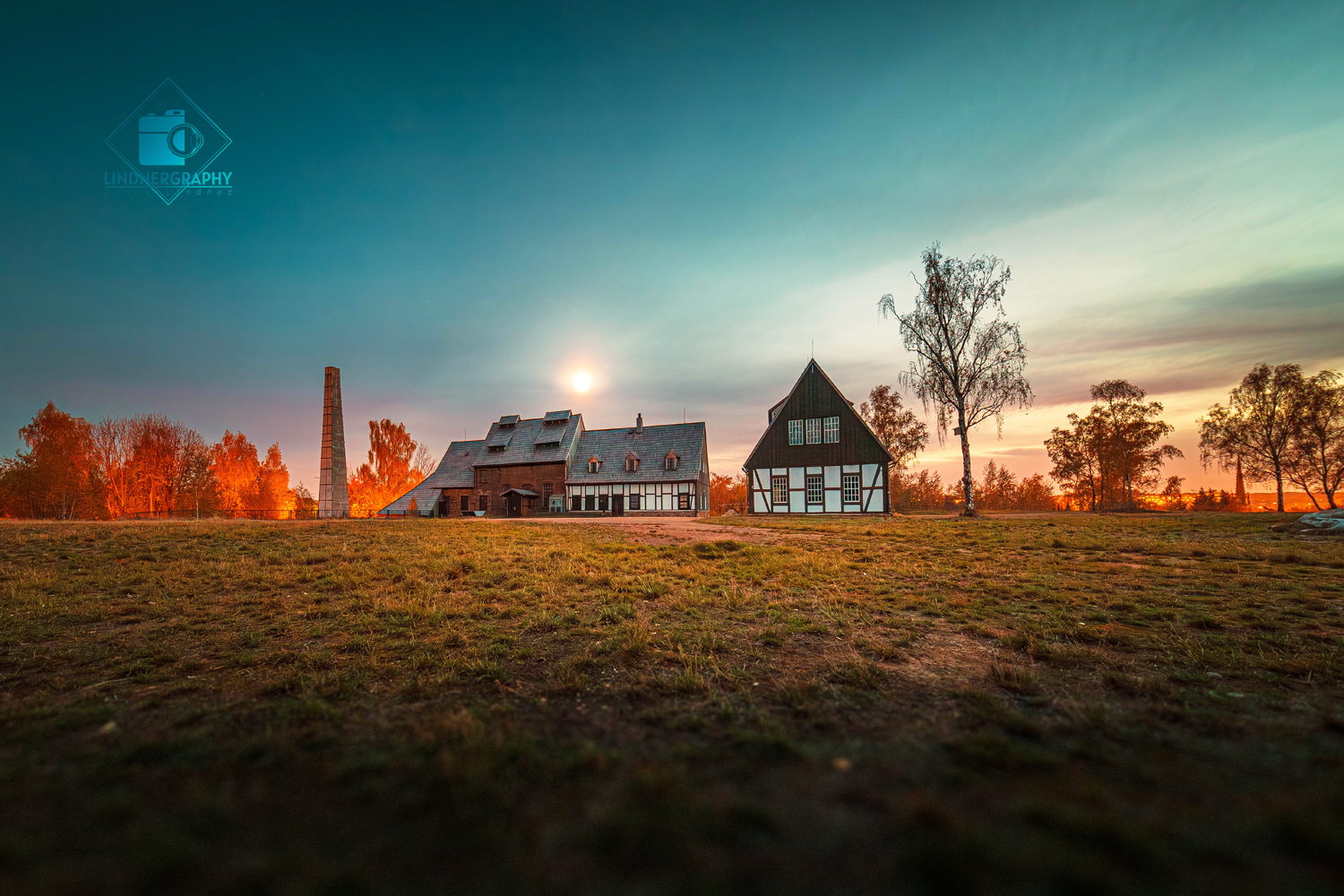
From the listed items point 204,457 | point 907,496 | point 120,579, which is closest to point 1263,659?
point 120,579

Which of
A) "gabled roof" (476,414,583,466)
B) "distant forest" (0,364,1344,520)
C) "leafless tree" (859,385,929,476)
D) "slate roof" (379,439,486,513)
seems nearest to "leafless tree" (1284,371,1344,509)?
"distant forest" (0,364,1344,520)

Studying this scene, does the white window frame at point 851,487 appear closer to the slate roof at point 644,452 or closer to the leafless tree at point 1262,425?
the slate roof at point 644,452

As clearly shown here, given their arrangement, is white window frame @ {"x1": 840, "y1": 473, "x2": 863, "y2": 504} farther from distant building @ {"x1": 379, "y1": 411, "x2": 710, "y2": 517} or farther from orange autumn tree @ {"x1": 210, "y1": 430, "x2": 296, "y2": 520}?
orange autumn tree @ {"x1": 210, "y1": 430, "x2": 296, "y2": 520}

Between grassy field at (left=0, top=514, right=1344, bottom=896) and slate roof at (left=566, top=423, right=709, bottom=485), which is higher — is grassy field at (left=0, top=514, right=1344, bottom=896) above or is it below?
below

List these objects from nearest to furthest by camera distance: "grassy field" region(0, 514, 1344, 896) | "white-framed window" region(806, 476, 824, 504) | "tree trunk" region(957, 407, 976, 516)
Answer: "grassy field" region(0, 514, 1344, 896)
"tree trunk" region(957, 407, 976, 516)
"white-framed window" region(806, 476, 824, 504)

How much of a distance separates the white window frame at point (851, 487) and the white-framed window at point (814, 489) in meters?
1.49

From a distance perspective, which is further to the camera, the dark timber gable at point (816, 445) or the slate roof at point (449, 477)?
the slate roof at point (449, 477)

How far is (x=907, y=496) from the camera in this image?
181ft

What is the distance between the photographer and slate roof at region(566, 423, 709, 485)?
40750mm

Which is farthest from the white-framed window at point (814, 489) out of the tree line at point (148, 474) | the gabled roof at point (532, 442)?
the tree line at point (148, 474)

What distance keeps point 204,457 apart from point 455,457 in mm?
23843

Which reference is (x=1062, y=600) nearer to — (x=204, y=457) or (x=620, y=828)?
(x=620, y=828)

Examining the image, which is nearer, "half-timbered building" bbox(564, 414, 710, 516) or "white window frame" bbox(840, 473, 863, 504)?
"white window frame" bbox(840, 473, 863, 504)

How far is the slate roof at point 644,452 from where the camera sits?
40.8 m
